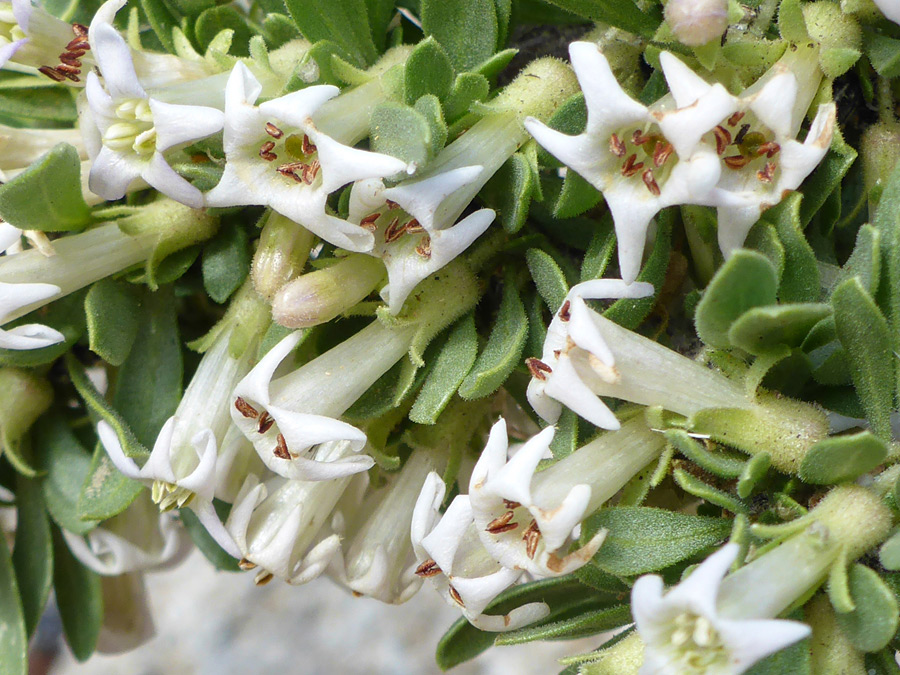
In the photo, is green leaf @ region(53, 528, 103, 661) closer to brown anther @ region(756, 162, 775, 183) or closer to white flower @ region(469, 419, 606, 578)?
white flower @ region(469, 419, 606, 578)

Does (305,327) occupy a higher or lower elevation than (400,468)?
higher

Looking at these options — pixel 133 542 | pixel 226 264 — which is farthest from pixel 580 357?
pixel 133 542

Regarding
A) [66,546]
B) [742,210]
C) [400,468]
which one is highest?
[742,210]

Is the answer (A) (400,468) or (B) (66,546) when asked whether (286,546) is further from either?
(B) (66,546)

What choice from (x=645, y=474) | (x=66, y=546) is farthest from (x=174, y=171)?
Answer: (x=66, y=546)

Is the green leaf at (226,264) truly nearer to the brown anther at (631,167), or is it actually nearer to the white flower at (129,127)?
the white flower at (129,127)

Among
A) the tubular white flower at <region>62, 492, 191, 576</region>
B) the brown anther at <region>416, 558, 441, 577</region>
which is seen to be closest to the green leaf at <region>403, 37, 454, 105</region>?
the brown anther at <region>416, 558, 441, 577</region>

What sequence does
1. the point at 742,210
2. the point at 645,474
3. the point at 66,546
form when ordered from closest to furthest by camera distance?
the point at 742,210
the point at 645,474
the point at 66,546
